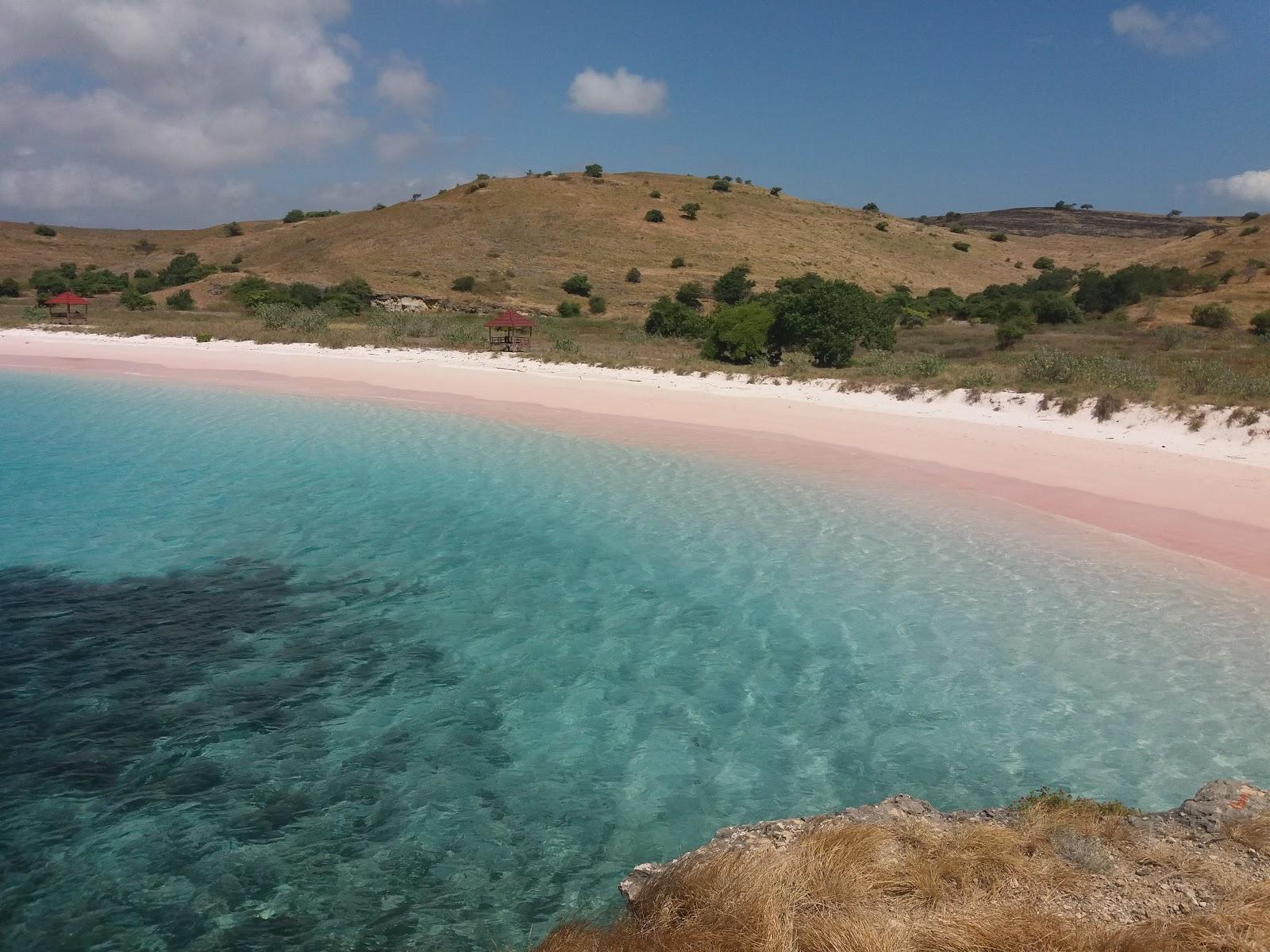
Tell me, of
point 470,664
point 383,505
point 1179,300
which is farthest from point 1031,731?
point 1179,300

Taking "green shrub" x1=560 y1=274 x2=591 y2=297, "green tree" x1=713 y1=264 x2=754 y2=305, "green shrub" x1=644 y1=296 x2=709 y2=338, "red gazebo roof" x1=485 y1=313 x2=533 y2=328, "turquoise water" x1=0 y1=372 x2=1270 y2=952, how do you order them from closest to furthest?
"turquoise water" x1=0 y1=372 x2=1270 y2=952 < "red gazebo roof" x1=485 y1=313 x2=533 y2=328 < "green shrub" x1=644 y1=296 x2=709 y2=338 < "green tree" x1=713 y1=264 x2=754 y2=305 < "green shrub" x1=560 y1=274 x2=591 y2=297

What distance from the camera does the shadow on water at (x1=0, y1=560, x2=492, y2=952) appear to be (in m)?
4.47

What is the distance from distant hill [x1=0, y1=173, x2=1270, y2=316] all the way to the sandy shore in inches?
1019

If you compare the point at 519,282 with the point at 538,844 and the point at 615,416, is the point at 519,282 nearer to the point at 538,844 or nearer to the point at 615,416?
the point at 615,416

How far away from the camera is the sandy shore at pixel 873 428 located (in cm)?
1345

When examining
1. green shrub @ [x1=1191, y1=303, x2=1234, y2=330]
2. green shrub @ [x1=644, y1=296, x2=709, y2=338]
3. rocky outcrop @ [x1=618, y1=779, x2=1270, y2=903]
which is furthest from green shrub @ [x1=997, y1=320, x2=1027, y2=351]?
rocky outcrop @ [x1=618, y1=779, x2=1270, y2=903]

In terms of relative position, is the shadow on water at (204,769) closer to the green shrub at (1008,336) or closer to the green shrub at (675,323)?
the green shrub at (1008,336)

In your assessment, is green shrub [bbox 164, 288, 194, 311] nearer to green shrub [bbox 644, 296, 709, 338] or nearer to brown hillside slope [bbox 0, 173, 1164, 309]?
brown hillside slope [bbox 0, 173, 1164, 309]

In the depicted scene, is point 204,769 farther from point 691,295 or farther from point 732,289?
point 732,289

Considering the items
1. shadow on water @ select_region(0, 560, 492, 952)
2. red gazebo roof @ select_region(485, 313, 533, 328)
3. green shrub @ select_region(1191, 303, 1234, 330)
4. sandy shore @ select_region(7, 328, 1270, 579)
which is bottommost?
shadow on water @ select_region(0, 560, 492, 952)

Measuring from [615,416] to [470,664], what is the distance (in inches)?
601

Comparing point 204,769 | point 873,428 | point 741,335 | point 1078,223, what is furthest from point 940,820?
point 1078,223

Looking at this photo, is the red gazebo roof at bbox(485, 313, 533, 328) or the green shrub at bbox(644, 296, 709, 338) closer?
the red gazebo roof at bbox(485, 313, 533, 328)

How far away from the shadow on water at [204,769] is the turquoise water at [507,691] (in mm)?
23
